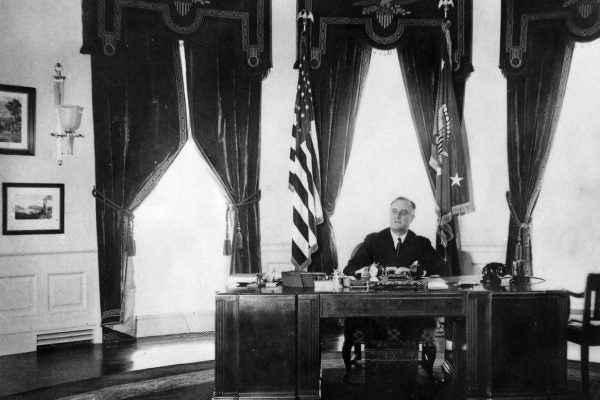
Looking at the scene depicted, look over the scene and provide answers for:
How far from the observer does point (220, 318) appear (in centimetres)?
365

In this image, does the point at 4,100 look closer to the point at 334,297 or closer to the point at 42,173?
the point at 42,173

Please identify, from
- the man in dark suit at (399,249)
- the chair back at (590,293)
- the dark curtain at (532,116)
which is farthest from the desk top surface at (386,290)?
the dark curtain at (532,116)

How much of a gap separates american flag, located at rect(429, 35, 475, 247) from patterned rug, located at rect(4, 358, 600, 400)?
169cm

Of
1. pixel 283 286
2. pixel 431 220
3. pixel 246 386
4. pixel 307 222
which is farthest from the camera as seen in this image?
pixel 431 220

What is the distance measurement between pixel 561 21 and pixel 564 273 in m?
2.59

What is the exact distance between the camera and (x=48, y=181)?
5199 millimetres

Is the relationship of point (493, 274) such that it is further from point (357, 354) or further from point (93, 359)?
point (93, 359)

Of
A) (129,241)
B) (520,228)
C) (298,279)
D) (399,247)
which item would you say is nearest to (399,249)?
(399,247)

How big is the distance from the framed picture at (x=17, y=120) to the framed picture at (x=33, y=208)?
0.35m

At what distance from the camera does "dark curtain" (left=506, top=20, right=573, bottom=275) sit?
5.49 m

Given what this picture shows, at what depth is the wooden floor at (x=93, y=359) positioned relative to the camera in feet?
13.9

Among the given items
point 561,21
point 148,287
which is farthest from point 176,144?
point 561,21

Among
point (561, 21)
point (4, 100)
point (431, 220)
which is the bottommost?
point (431, 220)

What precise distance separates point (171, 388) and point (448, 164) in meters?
3.18
